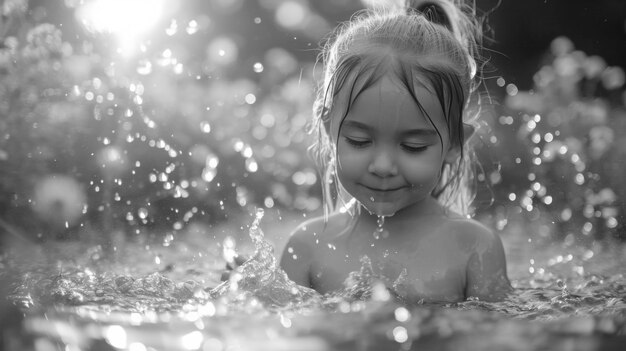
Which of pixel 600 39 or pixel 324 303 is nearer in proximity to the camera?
pixel 324 303

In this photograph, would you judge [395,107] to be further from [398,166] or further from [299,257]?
[299,257]

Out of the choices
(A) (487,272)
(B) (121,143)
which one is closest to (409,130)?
(A) (487,272)

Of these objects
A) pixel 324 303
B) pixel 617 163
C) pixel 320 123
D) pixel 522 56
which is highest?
pixel 522 56

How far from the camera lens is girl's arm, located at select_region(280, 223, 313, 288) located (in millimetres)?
2785

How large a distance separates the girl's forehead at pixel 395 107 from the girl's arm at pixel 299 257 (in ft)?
1.72

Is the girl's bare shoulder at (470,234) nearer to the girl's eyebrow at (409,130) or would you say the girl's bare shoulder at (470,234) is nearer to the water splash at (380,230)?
the water splash at (380,230)

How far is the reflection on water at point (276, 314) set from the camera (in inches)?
64.1

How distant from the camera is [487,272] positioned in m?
2.62

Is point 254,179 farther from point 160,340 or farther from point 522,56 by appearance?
point 160,340

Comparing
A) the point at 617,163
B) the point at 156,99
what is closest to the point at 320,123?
the point at 156,99

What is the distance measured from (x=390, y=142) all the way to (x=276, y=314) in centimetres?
69

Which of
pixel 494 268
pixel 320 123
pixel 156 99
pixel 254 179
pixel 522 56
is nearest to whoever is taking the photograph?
pixel 494 268

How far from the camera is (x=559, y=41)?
7.42 meters

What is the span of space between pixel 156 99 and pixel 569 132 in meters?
2.98
